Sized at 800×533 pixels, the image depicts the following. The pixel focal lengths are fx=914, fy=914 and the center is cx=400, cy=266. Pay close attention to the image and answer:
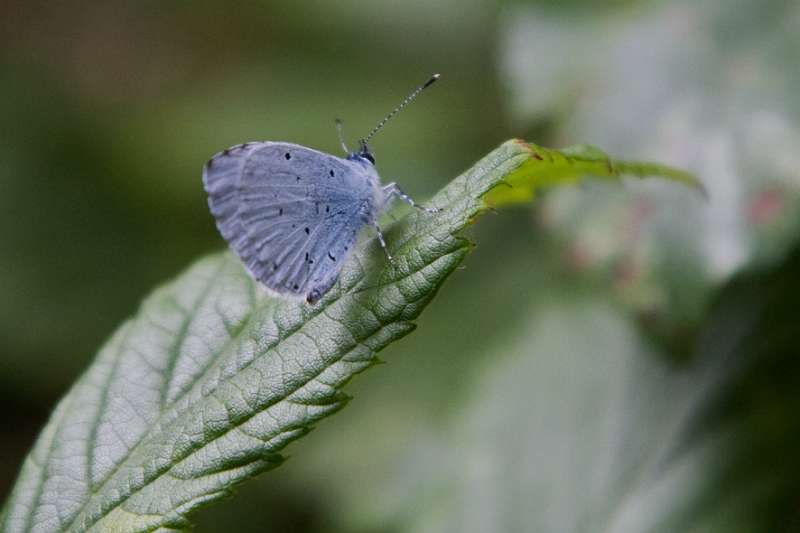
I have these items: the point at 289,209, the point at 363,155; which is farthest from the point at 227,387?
the point at 363,155

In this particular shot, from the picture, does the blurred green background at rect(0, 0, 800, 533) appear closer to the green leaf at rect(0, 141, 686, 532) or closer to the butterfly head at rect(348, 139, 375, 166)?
the butterfly head at rect(348, 139, 375, 166)

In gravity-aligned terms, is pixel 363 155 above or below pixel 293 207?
above

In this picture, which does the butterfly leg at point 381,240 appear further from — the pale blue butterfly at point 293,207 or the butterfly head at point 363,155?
the butterfly head at point 363,155

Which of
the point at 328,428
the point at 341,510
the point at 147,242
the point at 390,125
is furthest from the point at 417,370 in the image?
the point at 147,242

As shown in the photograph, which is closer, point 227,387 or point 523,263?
point 227,387

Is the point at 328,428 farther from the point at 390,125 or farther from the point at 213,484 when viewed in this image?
the point at 213,484

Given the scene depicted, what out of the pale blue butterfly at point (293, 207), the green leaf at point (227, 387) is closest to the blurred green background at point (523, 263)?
the pale blue butterfly at point (293, 207)

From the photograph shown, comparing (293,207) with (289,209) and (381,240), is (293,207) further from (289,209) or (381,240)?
(381,240)

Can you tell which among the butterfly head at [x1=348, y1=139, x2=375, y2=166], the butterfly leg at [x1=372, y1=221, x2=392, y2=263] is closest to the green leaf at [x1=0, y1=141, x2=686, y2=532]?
the butterfly leg at [x1=372, y1=221, x2=392, y2=263]
